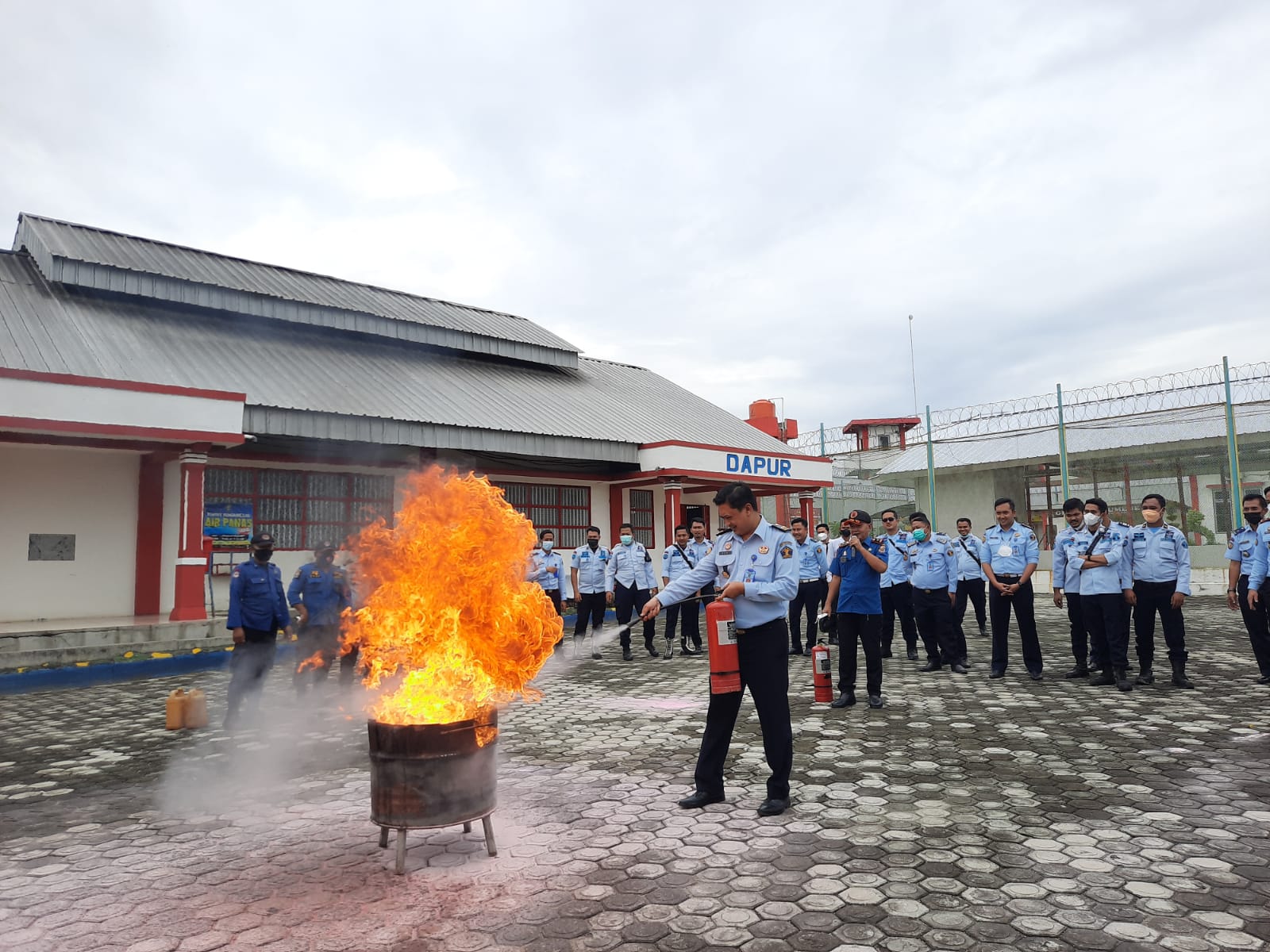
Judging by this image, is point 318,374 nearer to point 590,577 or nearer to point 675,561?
point 590,577

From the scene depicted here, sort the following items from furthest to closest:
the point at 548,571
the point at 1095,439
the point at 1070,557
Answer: the point at 1095,439
the point at 548,571
the point at 1070,557

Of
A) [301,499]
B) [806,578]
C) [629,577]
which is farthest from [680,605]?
[301,499]

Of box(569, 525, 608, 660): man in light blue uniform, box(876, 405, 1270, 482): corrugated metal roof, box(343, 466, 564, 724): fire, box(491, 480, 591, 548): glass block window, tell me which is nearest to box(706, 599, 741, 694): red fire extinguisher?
box(343, 466, 564, 724): fire

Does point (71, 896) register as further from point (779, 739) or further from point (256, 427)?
point (256, 427)

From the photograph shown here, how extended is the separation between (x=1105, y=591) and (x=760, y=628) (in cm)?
549

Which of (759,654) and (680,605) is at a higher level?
(759,654)

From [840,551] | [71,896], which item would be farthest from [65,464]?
[840,551]

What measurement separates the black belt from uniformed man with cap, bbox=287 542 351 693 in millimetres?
5700

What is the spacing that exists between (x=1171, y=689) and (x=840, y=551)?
371cm

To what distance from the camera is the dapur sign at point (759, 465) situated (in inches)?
808

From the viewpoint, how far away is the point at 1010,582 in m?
8.86

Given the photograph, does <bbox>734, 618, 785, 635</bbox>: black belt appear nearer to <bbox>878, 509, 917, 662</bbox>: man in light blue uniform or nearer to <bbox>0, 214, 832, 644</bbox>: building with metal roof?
<bbox>878, 509, 917, 662</bbox>: man in light blue uniform

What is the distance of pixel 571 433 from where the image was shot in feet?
57.8

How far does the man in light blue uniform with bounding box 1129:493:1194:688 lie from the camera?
8055 millimetres
